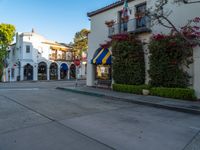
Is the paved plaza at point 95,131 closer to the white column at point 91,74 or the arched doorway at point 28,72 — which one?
the white column at point 91,74

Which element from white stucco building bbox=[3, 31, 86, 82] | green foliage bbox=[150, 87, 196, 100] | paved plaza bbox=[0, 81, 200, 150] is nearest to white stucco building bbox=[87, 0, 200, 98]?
green foliage bbox=[150, 87, 196, 100]

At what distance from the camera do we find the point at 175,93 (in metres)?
11.8

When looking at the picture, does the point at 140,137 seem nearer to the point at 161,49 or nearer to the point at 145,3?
the point at 161,49

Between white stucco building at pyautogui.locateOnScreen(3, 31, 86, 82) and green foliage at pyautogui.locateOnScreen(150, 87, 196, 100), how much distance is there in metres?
21.1

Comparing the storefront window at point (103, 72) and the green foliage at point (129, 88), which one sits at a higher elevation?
the storefront window at point (103, 72)

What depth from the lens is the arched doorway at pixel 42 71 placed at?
120 feet

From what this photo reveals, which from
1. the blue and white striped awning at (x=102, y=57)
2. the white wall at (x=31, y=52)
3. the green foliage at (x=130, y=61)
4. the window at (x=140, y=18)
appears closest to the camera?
the green foliage at (x=130, y=61)

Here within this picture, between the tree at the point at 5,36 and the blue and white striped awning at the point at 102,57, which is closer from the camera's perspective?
the blue and white striped awning at the point at 102,57

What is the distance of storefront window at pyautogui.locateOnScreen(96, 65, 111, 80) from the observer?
1786 cm

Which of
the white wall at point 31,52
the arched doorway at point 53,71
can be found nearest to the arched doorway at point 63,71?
the arched doorway at point 53,71

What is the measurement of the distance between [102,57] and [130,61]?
145 inches

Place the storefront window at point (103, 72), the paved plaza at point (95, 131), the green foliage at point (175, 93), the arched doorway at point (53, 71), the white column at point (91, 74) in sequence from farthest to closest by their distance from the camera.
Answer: the arched doorway at point (53, 71) → the white column at point (91, 74) → the storefront window at point (103, 72) → the green foliage at point (175, 93) → the paved plaza at point (95, 131)

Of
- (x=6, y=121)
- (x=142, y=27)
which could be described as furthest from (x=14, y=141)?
(x=142, y=27)

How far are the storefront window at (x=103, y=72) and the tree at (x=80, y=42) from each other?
2233 cm
